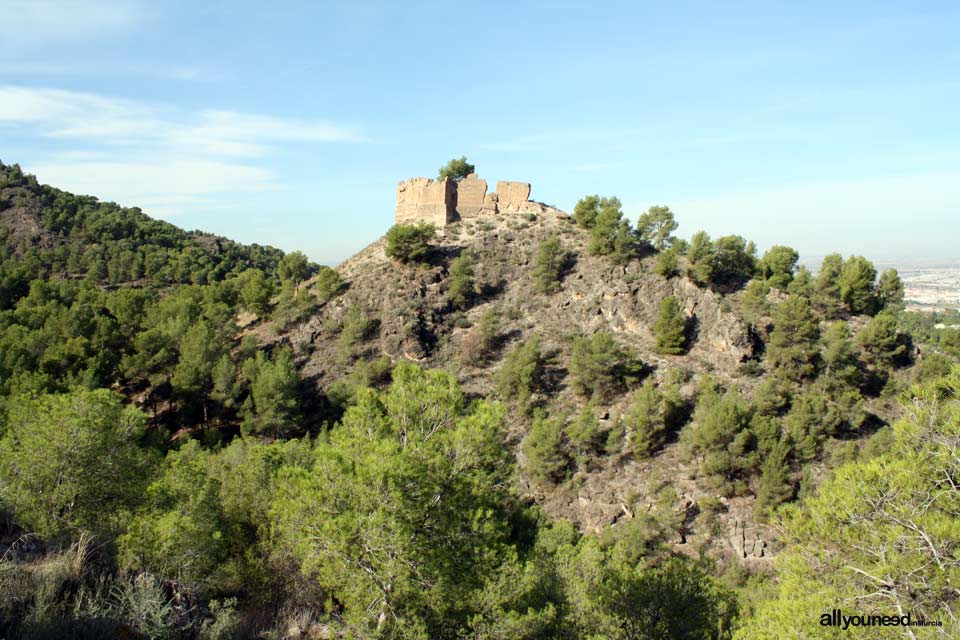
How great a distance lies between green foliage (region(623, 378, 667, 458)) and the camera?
26.9 m

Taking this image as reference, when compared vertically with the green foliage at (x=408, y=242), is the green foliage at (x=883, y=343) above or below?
below

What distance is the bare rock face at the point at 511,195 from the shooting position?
47.2 m

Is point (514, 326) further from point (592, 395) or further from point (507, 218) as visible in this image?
point (507, 218)

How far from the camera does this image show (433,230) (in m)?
42.1

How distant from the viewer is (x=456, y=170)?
47250 mm

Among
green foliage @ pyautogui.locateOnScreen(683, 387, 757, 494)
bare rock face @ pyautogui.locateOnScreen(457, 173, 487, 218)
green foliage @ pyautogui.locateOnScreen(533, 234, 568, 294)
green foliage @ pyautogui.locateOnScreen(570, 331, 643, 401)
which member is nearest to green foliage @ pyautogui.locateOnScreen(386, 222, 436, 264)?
bare rock face @ pyautogui.locateOnScreen(457, 173, 487, 218)

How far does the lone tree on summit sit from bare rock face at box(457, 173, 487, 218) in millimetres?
838

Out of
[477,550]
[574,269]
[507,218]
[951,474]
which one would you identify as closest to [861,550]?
[951,474]

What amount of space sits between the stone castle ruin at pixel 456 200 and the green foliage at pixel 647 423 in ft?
78.0

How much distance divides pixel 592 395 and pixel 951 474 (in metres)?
24.2

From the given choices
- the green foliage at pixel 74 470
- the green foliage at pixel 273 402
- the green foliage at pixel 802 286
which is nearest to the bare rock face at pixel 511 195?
the green foliage at pixel 802 286

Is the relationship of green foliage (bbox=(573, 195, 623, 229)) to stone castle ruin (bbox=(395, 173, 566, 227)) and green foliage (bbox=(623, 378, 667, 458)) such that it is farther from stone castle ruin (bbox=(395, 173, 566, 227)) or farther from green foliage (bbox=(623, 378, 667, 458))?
green foliage (bbox=(623, 378, 667, 458))

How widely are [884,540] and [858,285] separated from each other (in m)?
35.6

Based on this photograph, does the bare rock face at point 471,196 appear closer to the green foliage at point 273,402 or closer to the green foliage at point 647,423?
the green foliage at point 273,402
